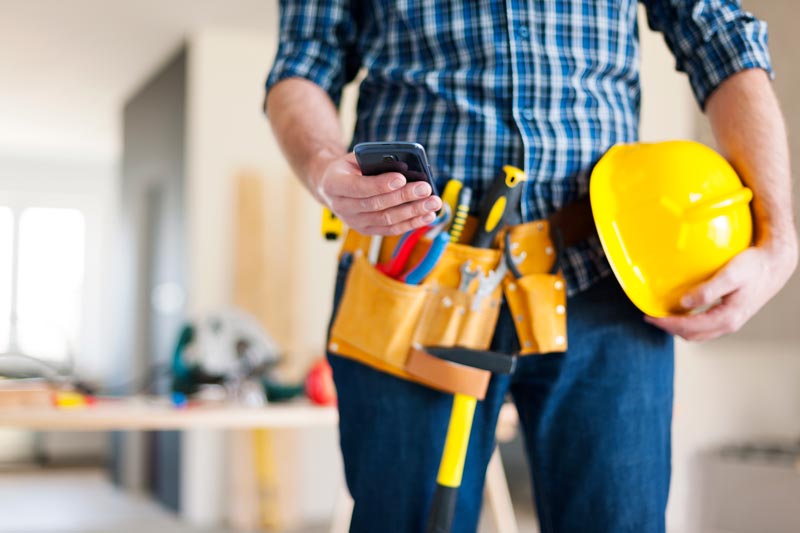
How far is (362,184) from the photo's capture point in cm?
70

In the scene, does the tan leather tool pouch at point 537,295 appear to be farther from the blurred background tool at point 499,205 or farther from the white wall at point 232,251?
the white wall at point 232,251

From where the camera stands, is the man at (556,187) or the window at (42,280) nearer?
the man at (556,187)

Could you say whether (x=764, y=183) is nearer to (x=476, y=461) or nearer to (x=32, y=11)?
(x=476, y=461)

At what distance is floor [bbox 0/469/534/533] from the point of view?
436cm

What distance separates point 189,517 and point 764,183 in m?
4.16

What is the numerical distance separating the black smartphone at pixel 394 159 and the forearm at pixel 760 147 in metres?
0.36

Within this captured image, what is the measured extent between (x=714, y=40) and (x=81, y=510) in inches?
193

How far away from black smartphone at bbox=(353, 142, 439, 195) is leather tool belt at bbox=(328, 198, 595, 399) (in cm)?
19

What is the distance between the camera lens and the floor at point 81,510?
436 centimetres

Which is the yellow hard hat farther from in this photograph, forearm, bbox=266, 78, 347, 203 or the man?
forearm, bbox=266, 78, 347, 203

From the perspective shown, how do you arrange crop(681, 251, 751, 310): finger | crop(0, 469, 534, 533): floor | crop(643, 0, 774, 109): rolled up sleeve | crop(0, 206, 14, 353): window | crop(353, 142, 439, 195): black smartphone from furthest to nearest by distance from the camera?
crop(0, 206, 14, 353): window → crop(0, 469, 534, 533): floor → crop(643, 0, 774, 109): rolled up sleeve → crop(681, 251, 751, 310): finger → crop(353, 142, 439, 195): black smartphone

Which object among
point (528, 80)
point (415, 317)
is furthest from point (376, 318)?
point (528, 80)


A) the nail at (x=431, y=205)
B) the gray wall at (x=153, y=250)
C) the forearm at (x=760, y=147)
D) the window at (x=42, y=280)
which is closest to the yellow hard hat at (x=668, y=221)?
the forearm at (x=760, y=147)

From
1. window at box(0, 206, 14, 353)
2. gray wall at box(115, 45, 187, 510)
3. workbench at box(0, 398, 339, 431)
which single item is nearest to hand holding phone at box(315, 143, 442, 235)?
workbench at box(0, 398, 339, 431)
